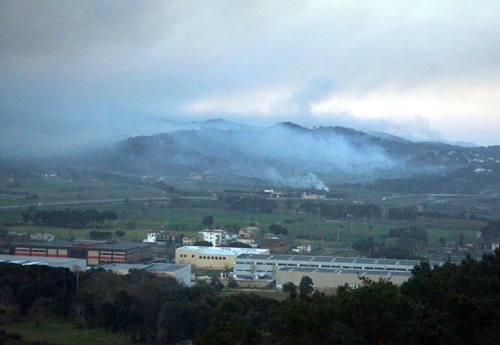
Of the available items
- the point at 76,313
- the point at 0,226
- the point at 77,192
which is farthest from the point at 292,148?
the point at 76,313

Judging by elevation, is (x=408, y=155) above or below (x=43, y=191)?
above

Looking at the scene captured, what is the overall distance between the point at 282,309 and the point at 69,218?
18.1 metres

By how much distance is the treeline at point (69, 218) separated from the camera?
22.5 m

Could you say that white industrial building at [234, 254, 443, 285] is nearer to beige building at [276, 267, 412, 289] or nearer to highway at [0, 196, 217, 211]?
beige building at [276, 267, 412, 289]

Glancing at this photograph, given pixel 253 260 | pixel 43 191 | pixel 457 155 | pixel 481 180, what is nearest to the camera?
pixel 253 260

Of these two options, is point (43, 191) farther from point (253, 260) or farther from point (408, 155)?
point (408, 155)

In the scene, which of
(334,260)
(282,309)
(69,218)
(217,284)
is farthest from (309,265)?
(282,309)

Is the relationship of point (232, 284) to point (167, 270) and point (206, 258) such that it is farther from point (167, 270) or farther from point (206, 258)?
point (206, 258)

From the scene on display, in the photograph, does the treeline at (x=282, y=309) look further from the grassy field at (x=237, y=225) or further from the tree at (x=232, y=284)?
the grassy field at (x=237, y=225)

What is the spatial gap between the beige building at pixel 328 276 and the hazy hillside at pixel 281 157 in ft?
94.3

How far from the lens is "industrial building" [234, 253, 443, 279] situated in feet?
52.3

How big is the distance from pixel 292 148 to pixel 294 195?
35359 millimetres

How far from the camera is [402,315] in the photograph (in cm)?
555

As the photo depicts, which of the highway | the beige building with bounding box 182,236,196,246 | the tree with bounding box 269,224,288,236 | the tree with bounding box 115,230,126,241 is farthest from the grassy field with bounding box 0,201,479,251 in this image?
the beige building with bounding box 182,236,196,246
